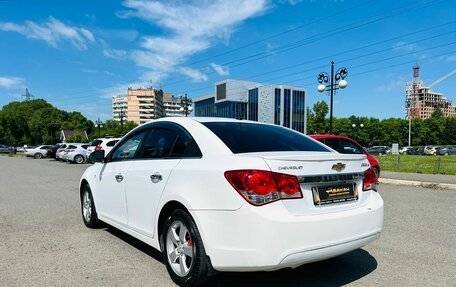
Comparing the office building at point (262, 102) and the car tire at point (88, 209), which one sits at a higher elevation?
the office building at point (262, 102)

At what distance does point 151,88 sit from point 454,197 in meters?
171

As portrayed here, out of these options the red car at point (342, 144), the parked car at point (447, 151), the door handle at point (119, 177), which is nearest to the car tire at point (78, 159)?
the red car at point (342, 144)

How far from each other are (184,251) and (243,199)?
94 centimetres

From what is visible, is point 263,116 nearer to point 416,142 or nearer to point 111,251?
point 416,142

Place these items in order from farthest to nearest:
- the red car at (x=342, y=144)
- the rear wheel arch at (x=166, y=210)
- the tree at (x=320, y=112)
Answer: the tree at (x=320, y=112) < the red car at (x=342, y=144) < the rear wheel arch at (x=166, y=210)

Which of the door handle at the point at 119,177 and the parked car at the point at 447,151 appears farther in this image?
the parked car at the point at 447,151

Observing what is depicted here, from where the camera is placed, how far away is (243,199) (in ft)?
9.25

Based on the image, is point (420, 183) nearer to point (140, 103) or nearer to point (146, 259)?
point (146, 259)

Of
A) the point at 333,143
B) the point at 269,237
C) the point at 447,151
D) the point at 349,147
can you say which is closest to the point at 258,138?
the point at 269,237

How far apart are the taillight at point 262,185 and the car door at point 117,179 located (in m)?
1.91

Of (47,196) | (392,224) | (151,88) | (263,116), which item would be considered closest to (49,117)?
(263,116)

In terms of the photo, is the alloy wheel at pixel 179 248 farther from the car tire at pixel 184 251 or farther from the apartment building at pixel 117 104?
the apartment building at pixel 117 104

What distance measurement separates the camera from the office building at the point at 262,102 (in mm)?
85438

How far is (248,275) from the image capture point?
12.1 feet
